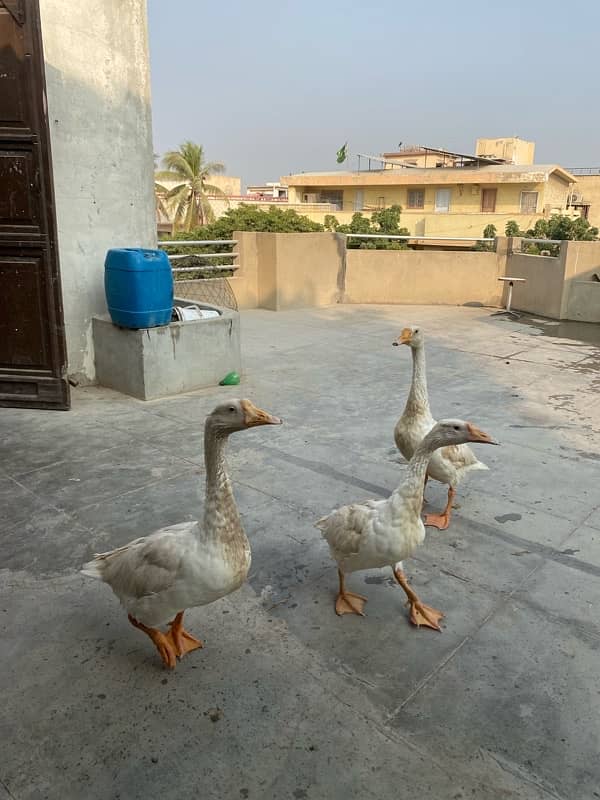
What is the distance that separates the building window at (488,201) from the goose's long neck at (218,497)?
3144 centimetres

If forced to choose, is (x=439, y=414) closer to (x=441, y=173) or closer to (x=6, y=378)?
(x=6, y=378)

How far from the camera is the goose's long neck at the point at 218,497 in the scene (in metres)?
2.49

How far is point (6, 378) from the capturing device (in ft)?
19.8

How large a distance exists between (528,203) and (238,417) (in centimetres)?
3145


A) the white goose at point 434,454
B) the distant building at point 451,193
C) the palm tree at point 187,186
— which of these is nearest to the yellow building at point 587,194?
the distant building at point 451,193

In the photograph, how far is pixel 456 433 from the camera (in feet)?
9.66

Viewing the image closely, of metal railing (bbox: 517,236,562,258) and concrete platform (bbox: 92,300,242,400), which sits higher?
metal railing (bbox: 517,236,562,258)

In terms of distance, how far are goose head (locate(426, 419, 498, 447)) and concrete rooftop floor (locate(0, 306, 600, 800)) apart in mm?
846

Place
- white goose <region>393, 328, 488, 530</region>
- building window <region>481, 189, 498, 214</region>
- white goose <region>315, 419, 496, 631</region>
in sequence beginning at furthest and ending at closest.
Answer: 1. building window <region>481, 189, 498, 214</region>
2. white goose <region>393, 328, 488, 530</region>
3. white goose <region>315, 419, 496, 631</region>

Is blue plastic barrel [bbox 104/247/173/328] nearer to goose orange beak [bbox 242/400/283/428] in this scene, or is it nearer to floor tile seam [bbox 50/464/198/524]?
floor tile seam [bbox 50/464/198/524]

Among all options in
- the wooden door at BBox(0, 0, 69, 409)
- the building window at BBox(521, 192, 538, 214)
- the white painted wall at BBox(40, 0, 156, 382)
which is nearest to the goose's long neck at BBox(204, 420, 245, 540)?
the wooden door at BBox(0, 0, 69, 409)

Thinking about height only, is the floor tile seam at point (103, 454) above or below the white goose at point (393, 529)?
below

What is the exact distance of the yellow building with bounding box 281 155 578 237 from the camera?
29.4 meters

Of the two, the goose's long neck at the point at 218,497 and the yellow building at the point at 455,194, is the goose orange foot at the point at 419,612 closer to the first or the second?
the goose's long neck at the point at 218,497
